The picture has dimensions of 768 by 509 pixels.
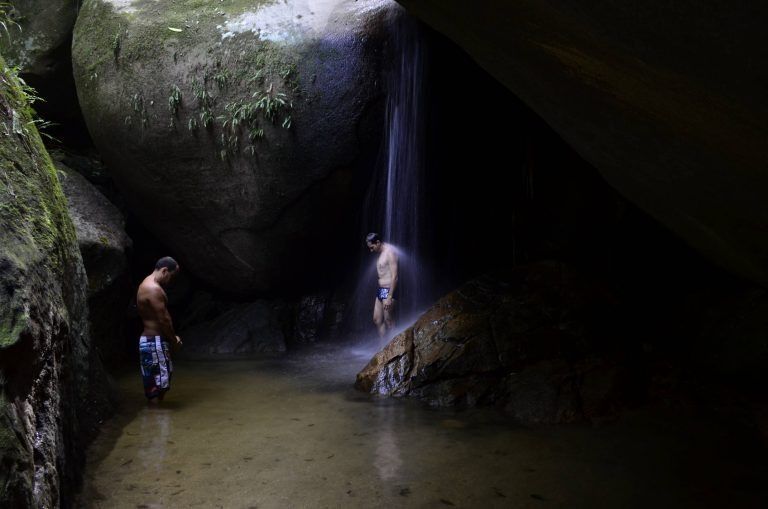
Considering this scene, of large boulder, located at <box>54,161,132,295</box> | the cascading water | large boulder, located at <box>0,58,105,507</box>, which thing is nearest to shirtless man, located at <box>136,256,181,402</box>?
large boulder, located at <box>0,58,105,507</box>

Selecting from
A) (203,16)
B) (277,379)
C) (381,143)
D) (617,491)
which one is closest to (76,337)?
(277,379)

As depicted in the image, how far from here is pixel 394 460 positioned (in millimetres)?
4516

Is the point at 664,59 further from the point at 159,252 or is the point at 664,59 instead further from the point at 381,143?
the point at 159,252

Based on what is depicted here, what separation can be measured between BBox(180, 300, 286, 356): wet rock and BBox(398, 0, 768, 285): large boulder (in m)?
6.55

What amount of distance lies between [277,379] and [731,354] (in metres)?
5.18

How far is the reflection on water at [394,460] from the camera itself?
12.4 feet

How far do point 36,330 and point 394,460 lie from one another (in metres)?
2.61

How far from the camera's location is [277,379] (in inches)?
304

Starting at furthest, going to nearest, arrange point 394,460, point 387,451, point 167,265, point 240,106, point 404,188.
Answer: point 404,188 → point 240,106 → point 167,265 → point 387,451 → point 394,460

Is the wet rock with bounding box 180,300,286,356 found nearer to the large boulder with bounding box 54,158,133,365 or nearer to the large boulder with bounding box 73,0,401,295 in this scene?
the large boulder with bounding box 73,0,401,295

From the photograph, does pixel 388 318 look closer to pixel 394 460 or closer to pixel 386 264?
pixel 386 264

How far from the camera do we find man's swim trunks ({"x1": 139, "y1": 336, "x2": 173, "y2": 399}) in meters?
6.31

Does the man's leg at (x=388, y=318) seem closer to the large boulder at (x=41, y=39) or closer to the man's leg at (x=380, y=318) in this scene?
the man's leg at (x=380, y=318)

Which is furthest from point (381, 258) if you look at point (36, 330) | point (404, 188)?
point (36, 330)
